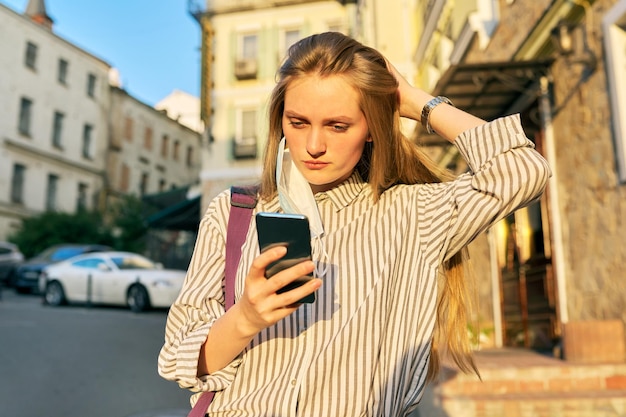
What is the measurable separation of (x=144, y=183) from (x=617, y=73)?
3758 centimetres

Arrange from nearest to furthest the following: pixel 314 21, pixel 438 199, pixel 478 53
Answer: pixel 438 199 < pixel 478 53 < pixel 314 21

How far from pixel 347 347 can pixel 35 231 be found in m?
30.1

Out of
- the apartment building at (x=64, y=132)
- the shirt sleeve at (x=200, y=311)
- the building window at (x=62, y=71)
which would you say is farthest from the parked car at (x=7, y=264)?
the shirt sleeve at (x=200, y=311)

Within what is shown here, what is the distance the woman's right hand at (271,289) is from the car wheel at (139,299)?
45.6 feet

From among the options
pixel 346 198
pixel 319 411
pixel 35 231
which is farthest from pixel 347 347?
pixel 35 231

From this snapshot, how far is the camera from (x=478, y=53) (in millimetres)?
9961

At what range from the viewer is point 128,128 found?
3878cm

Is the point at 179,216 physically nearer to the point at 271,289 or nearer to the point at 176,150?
the point at 176,150

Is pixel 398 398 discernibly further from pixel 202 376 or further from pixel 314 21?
pixel 314 21

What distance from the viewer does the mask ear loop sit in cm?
145

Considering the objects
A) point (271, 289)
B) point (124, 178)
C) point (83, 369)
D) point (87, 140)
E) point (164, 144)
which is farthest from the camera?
point (164, 144)

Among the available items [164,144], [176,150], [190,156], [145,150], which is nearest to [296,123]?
[145,150]

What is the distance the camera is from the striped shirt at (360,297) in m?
1.37

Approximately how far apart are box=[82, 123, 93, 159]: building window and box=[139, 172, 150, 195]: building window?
15.3ft
